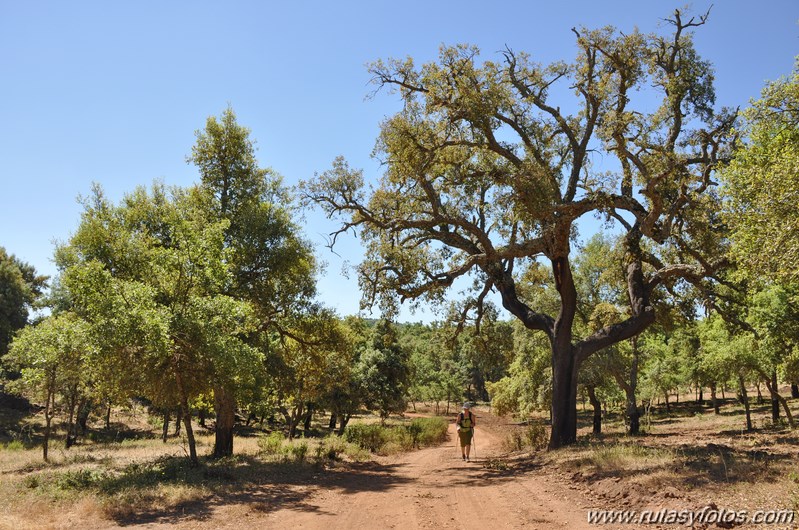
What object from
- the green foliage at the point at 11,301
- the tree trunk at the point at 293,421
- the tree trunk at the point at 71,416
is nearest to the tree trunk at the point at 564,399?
the tree trunk at the point at 293,421

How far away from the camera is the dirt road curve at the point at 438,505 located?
27.1ft

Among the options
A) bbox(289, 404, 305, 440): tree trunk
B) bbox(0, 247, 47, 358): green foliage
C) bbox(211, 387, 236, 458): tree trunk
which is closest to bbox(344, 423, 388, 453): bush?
bbox(211, 387, 236, 458): tree trunk

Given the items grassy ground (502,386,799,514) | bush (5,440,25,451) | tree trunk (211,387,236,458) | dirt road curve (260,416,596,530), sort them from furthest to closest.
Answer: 1. bush (5,440,25,451)
2. tree trunk (211,387,236,458)
3. dirt road curve (260,416,596,530)
4. grassy ground (502,386,799,514)

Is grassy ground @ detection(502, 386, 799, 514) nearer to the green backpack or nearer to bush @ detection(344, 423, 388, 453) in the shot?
the green backpack

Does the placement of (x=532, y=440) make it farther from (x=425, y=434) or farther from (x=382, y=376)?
(x=382, y=376)

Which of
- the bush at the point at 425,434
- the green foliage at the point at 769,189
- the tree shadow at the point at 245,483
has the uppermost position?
the green foliage at the point at 769,189

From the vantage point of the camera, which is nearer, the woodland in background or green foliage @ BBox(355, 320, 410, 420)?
the woodland in background

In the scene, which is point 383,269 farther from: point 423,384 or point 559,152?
point 423,384

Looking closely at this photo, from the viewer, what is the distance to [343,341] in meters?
20.8

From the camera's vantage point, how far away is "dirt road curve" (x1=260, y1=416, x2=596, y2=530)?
827 cm

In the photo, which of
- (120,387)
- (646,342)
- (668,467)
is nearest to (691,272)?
(668,467)

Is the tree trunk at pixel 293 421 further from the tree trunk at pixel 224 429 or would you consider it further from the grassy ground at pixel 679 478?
the grassy ground at pixel 679 478

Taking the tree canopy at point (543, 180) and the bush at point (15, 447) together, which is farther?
the bush at point (15, 447)

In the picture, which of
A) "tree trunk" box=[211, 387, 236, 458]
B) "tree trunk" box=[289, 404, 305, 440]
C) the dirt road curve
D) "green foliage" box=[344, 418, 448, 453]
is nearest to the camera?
the dirt road curve
